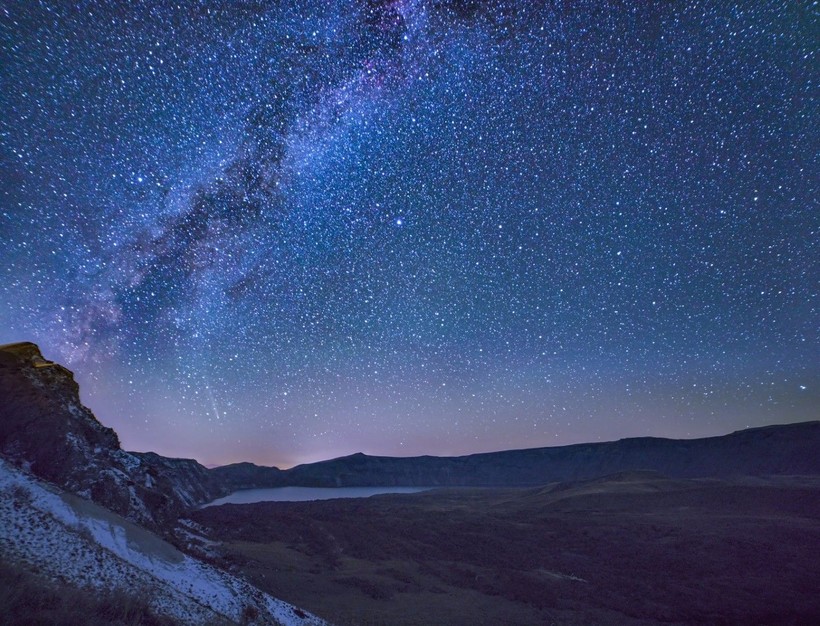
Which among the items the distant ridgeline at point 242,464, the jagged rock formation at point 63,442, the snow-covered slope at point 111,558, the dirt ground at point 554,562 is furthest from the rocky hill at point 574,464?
the jagged rock formation at point 63,442

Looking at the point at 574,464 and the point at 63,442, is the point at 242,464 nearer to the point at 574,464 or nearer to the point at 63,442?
the point at 574,464

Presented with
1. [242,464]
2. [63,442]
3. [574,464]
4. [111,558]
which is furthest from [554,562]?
[242,464]

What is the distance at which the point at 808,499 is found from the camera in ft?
137

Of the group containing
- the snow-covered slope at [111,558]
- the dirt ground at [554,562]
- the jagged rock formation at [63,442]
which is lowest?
the dirt ground at [554,562]

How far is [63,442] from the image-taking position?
625 inches

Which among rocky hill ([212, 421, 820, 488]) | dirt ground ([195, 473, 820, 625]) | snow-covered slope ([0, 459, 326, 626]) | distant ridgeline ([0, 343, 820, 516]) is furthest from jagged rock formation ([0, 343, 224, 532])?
rocky hill ([212, 421, 820, 488])

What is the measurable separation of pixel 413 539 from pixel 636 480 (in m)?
47.9

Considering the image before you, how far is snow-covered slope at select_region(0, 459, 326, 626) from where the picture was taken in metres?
9.32

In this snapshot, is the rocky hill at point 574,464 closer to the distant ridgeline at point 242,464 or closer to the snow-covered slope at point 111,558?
the distant ridgeline at point 242,464

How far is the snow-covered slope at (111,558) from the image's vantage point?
932cm

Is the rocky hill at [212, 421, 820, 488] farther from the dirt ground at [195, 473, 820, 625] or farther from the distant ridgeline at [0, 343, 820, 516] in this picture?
the dirt ground at [195, 473, 820, 625]

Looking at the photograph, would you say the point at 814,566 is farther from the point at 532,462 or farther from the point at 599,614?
the point at 532,462

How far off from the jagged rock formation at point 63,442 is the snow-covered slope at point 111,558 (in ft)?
10.1

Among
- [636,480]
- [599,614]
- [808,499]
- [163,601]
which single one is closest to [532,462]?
[636,480]
